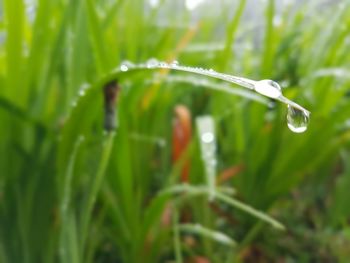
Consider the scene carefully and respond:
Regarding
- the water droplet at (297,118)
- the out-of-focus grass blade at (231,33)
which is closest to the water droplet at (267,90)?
the water droplet at (297,118)

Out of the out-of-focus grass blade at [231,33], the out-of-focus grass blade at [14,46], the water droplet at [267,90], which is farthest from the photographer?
the out-of-focus grass blade at [231,33]

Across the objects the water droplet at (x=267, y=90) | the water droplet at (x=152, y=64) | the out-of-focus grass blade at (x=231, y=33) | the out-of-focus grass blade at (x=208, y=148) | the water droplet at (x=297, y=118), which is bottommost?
the water droplet at (x=267, y=90)

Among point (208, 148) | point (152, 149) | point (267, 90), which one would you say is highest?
point (152, 149)

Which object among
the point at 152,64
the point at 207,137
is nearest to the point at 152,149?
the point at 207,137

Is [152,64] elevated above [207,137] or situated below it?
below

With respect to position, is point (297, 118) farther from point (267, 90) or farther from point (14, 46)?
point (14, 46)

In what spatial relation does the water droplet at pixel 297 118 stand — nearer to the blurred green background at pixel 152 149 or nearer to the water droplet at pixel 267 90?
the water droplet at pixel 267 90
